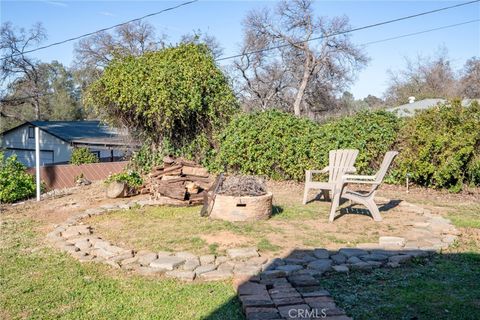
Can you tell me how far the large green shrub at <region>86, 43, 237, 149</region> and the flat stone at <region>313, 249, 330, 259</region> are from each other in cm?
572

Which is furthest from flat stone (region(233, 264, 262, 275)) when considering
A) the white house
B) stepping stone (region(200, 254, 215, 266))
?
the white house

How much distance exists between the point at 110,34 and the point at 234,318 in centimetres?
3473

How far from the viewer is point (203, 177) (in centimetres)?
718

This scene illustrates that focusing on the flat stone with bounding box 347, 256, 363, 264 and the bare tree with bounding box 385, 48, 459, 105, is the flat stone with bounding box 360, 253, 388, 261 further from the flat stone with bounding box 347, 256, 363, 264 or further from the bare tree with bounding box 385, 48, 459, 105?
the bare tree with bounding box 385, 48, 459, 105

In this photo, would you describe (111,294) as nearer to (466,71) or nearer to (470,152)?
(470,152)

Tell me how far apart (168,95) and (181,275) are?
19.5 feet

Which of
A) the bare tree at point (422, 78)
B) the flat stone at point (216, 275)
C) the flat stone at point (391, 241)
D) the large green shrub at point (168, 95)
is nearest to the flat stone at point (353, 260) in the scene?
the flat stone at point (391, 241)

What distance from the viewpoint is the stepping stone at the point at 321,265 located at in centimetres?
364

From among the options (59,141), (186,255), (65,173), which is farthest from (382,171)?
(59,141)

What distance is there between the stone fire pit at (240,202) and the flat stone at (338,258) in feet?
5.81

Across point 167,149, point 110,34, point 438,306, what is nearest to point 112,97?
point 167,149

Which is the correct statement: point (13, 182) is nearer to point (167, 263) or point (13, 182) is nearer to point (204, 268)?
point (167, 263)

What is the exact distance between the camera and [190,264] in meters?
3.77

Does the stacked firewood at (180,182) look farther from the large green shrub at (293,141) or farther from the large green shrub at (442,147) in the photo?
the large green shrub at (442,147)
